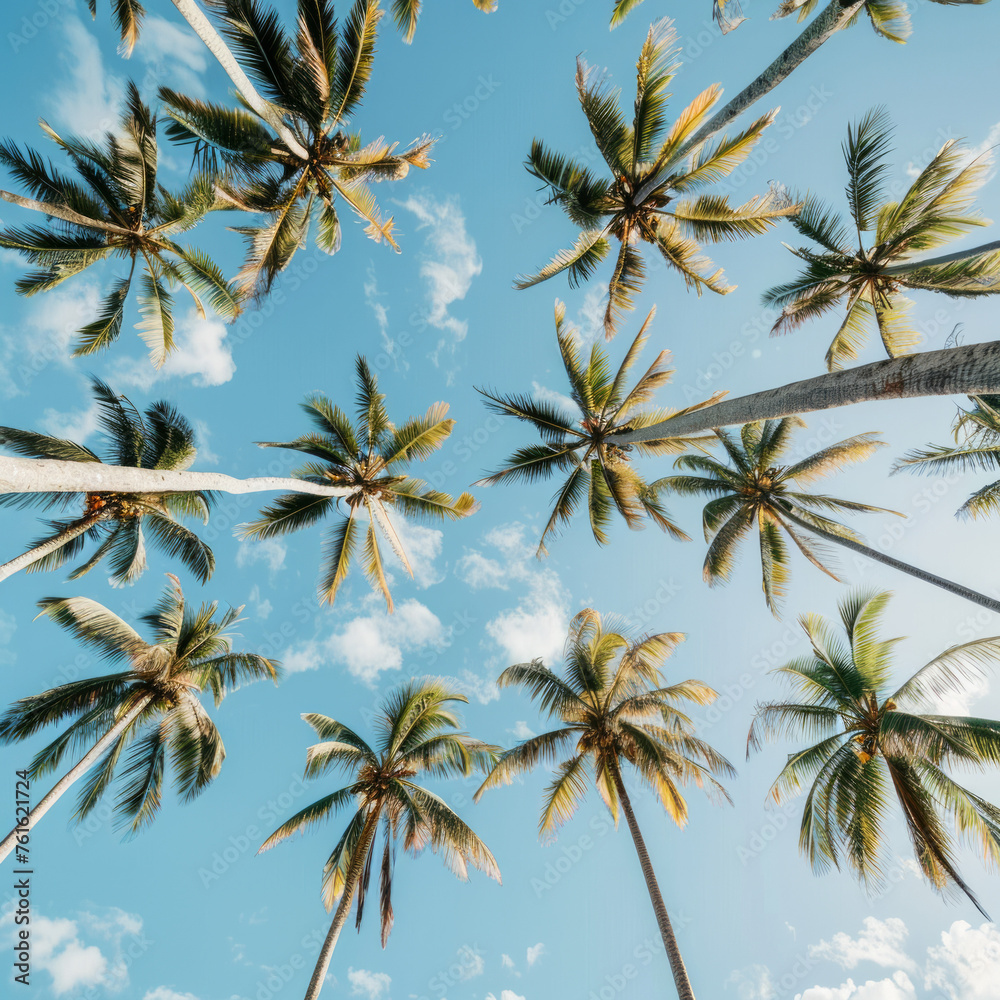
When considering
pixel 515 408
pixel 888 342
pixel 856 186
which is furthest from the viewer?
pixel 515 408

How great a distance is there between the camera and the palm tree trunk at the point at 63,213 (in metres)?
9.20

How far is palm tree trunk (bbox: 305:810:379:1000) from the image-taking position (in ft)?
31.1

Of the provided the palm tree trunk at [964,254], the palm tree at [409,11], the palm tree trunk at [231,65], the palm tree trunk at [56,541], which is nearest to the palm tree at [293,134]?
the palm tree trunk at [231,65]

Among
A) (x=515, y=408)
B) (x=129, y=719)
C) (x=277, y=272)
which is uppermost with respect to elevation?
(x=277, y=272)

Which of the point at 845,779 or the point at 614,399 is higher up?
the point at 614,399

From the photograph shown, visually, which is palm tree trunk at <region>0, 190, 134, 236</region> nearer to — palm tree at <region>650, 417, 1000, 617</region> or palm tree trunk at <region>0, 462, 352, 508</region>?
palm tree trunk at <region>0, 462, 352, 508</region>

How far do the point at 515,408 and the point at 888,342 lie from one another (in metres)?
9.09

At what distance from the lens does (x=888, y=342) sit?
10930mm

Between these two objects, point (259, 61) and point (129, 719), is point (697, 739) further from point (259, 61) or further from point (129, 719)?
point (259, 61)

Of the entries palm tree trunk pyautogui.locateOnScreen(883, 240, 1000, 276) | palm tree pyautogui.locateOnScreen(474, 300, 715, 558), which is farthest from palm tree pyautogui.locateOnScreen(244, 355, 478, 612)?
palm tree trunk pyautogui.locateOnScreen(883, 240, 1000, 276)

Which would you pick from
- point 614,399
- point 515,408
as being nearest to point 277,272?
point 515,408

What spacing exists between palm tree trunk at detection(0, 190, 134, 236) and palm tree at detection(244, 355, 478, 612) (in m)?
5.35

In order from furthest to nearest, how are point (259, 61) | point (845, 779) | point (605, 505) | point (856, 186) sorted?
1. point (605, 505)
2. point (845, 779)
3. point (856, 186)
4. point (259, 61)

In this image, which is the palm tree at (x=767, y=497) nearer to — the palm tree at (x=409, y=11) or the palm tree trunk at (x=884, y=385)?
the palm tree trunk at (x=884, y=385)
